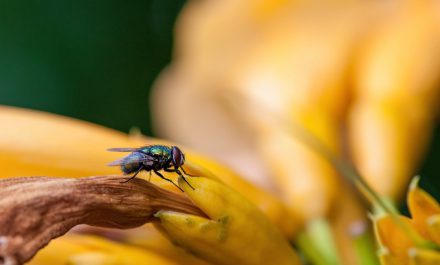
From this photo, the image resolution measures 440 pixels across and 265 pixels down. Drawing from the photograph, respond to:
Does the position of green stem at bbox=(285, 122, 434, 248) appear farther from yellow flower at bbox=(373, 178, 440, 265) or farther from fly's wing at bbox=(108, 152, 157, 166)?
fly's wing at bbox=(108, 152, 157, 166)

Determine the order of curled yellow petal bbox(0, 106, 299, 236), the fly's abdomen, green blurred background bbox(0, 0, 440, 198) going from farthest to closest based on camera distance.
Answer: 1. green blurred background bbox(0, 0, 440, 198)
2. curled yellow petal bbox(0, 106, 299, 236)
3. the fly's abdomen

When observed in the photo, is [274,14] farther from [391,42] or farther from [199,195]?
[199,195]

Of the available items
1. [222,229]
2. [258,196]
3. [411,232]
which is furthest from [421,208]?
[258,196]

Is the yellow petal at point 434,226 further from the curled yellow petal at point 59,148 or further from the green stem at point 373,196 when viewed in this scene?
the curled yellow petal at point 59,148

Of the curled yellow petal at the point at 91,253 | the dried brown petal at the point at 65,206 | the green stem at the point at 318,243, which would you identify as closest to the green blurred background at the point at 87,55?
the green stem at the point at 318,243

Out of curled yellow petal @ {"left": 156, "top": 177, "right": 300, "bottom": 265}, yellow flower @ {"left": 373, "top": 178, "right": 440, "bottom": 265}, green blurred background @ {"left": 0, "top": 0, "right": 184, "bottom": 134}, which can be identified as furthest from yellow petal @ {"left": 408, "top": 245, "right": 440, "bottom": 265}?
green blurred background @ {"left": 0, "top": 0, "right": 184, "bottom": 134}

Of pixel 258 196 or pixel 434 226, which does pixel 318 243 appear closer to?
pixel 258 196
